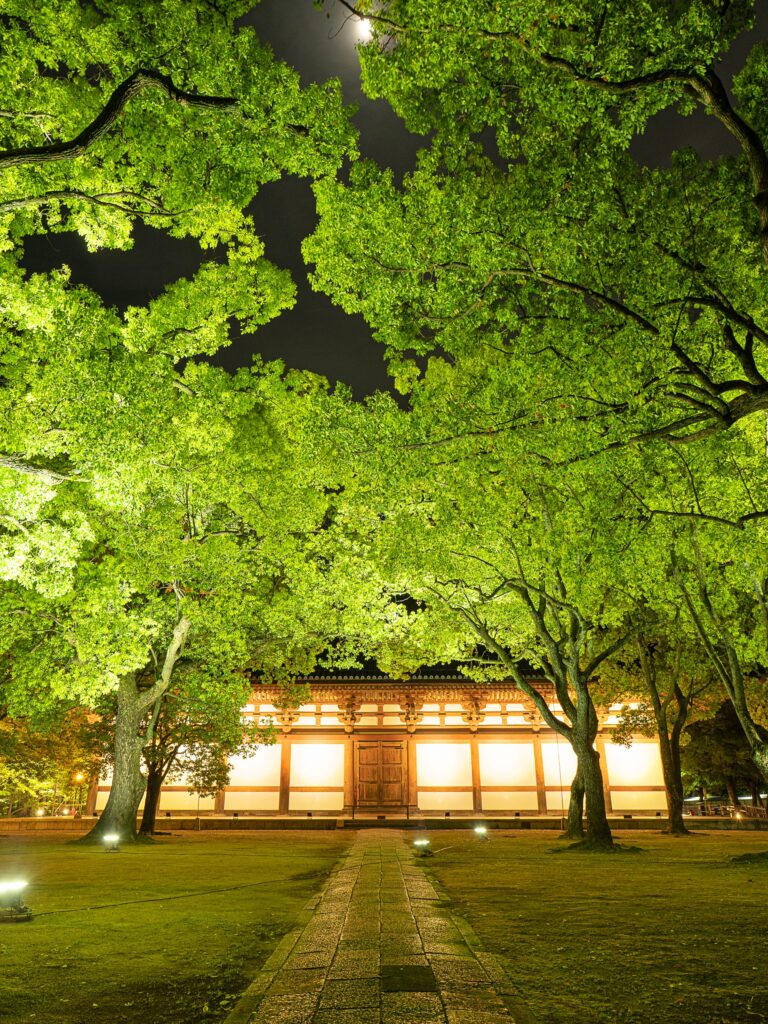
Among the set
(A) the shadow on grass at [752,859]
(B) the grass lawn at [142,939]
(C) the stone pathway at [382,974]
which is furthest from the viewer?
(A) the shadow on grass at [752,859]

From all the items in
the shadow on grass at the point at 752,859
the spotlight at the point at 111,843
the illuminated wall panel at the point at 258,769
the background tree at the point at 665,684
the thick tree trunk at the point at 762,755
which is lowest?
the spotlight at the point at 111,843

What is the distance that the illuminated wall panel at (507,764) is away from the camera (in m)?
27.8

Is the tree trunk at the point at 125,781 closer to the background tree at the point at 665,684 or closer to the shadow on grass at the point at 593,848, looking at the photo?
the shadow on grass at the point at 593,848

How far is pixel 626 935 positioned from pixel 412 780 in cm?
2404

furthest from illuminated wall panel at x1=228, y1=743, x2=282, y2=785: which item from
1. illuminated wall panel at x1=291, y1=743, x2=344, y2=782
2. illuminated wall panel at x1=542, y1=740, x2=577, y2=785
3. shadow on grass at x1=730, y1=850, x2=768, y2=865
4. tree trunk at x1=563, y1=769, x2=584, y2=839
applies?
shadow on grass at x1=730, y1=850, x2=768, y2=865

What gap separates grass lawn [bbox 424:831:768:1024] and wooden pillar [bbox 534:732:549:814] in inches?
715

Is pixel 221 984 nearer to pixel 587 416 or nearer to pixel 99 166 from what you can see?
pixel 587 416

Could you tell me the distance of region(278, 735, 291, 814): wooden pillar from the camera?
89.5 feet

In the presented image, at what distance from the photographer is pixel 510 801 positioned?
27547mm

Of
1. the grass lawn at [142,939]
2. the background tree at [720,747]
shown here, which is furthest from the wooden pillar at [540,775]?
the grass lawn at [142,939]

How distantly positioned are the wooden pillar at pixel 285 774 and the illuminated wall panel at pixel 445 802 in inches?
228

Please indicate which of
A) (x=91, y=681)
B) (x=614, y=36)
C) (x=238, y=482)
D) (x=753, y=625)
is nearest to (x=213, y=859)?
(x=91, y=681)

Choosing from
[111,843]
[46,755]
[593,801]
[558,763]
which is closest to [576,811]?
[593,801]

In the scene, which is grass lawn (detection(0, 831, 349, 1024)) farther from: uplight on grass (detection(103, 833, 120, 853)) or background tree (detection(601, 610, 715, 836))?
background tree (detection(601, 610, 715, 836))
